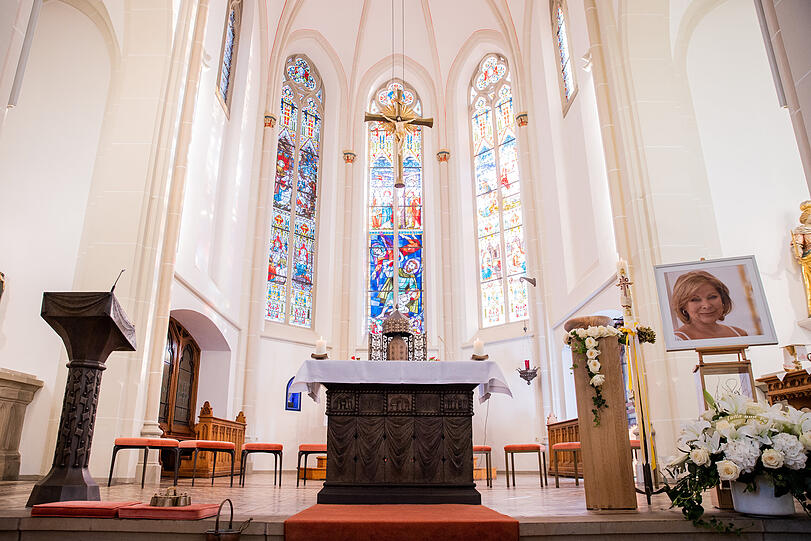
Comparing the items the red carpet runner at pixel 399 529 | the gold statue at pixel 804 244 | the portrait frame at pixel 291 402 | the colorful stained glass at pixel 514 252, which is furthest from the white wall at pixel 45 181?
the gold statue at pixel 804 244

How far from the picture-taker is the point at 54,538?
3156mm

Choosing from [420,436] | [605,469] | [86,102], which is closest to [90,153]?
[86,102]

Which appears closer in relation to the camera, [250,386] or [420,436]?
[420,436]

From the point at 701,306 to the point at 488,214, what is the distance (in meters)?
8.93

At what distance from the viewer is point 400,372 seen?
4.76 metres

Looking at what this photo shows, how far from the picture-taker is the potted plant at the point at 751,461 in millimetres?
3137

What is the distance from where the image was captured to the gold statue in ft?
20.9

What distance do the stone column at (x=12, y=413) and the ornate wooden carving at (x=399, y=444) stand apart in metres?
3.74

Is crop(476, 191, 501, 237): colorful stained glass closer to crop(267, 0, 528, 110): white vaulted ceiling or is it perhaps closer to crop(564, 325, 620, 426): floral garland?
crop(267, 0, 528, 110): white vaulted ceiling

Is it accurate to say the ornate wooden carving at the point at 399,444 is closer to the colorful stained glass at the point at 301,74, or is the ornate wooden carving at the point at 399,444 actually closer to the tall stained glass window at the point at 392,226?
the tall stained glass window at the point at 392,226

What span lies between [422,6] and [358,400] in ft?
39.3

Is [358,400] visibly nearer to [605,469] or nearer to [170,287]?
[605,469]

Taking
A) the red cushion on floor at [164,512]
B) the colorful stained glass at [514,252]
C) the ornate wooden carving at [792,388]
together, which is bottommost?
the red cushion on floor at [164,512]

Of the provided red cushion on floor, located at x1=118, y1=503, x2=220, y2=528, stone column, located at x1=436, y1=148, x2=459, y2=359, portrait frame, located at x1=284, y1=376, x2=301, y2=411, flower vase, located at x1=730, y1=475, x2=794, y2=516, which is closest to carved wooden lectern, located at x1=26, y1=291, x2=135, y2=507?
red cushion on floor, located at x1=118, y1=503, x2=220, y2=528
